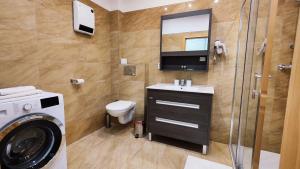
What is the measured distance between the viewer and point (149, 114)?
2115 millimetres

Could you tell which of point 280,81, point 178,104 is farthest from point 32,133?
point 280,81

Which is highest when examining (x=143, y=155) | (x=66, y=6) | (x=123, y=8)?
(x=123, y=8)

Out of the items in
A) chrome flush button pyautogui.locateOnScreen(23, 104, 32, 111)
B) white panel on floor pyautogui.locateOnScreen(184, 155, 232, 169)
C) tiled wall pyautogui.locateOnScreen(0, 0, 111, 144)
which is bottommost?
white panel on floor pyautogui.locateOnScreen(184, 155, 232, 169)

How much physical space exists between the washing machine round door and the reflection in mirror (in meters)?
1.79

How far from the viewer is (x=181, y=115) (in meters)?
1.91

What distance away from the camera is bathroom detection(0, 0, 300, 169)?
1.38 metres

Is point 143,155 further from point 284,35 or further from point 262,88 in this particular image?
point 284,35

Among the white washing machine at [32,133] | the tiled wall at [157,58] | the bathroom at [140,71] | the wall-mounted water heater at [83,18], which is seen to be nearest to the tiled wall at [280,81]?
the bathroom at [140,71]

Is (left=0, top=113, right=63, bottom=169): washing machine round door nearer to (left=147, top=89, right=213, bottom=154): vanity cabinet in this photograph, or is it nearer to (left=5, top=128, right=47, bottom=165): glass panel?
(left=5, top=128, right=47, bottom=165): glass panel

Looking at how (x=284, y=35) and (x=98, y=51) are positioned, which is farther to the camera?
(x=98, y=51)

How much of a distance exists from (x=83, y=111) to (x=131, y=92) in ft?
2.80

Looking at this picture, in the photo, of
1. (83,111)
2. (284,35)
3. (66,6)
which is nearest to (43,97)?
(83,111)

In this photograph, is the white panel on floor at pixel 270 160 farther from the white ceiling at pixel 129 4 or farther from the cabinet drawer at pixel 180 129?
the white ceiling at pixel 129 4

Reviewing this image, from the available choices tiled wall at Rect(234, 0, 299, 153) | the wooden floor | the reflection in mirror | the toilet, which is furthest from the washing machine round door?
tiled wall at Rect(234, 0, 299, 153)
